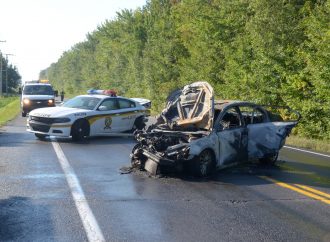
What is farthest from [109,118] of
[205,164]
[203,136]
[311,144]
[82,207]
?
[82,207]

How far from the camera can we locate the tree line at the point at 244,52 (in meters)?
18.1

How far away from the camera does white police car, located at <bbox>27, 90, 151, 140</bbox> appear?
15.2 metres

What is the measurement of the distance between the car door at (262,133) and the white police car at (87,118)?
19.3 feet

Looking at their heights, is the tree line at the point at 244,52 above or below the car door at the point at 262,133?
above

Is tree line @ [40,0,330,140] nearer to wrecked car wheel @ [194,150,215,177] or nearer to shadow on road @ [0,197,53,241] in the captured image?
Result: wrecked car wheel @ [194,150,215,177]

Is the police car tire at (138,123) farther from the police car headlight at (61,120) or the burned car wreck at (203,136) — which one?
the burned car wreck at (203,136)

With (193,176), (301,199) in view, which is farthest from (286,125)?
(301,199)

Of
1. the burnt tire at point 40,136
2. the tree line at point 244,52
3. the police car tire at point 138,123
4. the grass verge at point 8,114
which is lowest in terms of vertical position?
the grass verge at point 8,114

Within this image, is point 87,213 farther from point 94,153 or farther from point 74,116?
point 74,116

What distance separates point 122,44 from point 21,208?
171ft

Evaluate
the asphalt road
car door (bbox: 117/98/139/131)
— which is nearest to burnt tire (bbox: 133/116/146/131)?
car door (bbox: 117/98/139/131)

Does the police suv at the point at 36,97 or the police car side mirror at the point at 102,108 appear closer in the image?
the police car side mirror at the point at 102,108

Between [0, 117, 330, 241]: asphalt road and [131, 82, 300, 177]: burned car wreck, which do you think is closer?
[0, 117, 330, 241]: asphalt road

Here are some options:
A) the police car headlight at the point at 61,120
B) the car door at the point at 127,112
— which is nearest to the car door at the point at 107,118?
the car door at the point at 127,112
